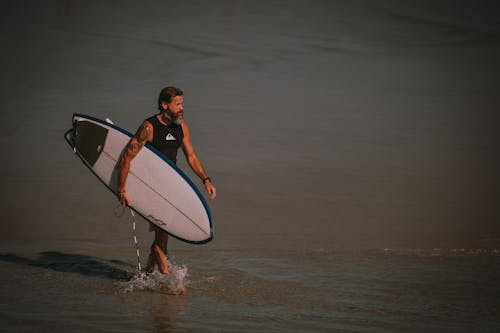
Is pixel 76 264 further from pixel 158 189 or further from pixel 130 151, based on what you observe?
pixel 130 151

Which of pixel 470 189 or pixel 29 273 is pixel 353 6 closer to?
pixel 470 189

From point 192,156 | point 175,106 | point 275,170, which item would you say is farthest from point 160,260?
point 275,170

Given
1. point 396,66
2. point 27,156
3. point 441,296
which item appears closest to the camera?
point 441,296

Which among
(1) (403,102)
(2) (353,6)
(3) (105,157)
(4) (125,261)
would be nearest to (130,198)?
(3) (105,157)

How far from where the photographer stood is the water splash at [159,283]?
20.1 ft

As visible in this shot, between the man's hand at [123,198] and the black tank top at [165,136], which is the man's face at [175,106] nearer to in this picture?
the black tank top at [165,136]

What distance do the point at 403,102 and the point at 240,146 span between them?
3393 millimetres

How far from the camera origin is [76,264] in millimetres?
6941

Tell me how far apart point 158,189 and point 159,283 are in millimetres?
717

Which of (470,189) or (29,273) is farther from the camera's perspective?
(470,189)

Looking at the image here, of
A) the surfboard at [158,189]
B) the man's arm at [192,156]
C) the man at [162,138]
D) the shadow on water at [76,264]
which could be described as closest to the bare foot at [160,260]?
the man at [162,138]

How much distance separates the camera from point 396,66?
50.9 ft

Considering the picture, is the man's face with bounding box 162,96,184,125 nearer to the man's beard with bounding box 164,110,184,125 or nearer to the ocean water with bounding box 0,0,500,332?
the man's beard with bounding box 164,110,184,125

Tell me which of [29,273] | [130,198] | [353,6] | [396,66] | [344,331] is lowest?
[344,331]
